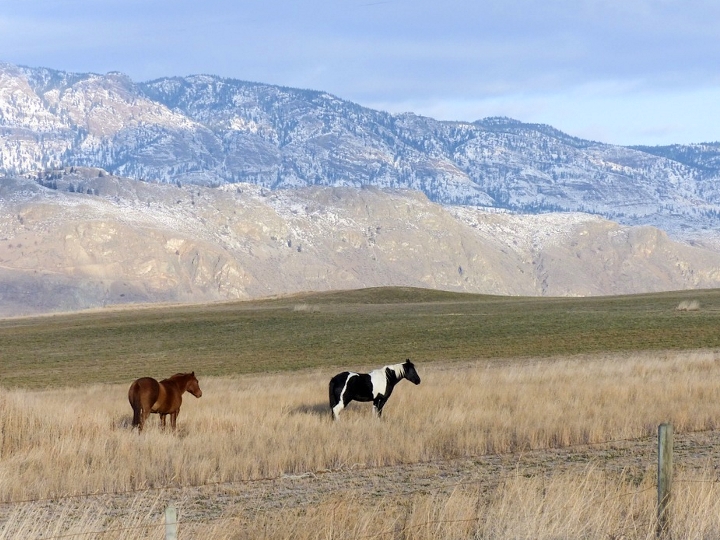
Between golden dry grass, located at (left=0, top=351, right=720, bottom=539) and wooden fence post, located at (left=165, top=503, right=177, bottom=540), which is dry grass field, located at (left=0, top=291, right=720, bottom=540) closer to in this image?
golden dry grass, located at (left=0, top=351, right=720, bottom=539)

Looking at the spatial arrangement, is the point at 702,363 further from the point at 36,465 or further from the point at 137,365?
the point at 137,365

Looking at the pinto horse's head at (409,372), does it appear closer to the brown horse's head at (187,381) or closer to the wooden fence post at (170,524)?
the brown horse's head at (187,381)

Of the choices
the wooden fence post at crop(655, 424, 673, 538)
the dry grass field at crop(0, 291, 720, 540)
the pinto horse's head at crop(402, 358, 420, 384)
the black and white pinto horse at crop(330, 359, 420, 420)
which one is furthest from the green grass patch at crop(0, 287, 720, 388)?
the wooden fence post at crop(655, 424, 673, 538)

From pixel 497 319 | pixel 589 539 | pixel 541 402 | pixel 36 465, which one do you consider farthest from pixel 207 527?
pixel 497 319

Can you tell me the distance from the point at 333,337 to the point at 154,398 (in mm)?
36559

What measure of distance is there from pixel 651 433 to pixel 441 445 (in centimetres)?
419

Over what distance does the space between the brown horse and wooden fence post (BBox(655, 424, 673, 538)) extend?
10.3 metres

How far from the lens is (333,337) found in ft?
180

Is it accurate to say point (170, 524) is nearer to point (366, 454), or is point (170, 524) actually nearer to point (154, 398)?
point (366, 454)

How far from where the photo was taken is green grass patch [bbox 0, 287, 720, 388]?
42.2 metres

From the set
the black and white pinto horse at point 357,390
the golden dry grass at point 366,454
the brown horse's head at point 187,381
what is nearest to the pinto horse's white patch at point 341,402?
the black and white pinto horse at point 357,390

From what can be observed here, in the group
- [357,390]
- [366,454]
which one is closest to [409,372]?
[357,390]

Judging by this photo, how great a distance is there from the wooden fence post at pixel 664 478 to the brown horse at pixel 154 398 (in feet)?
33.9

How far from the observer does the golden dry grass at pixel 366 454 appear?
1044cm
